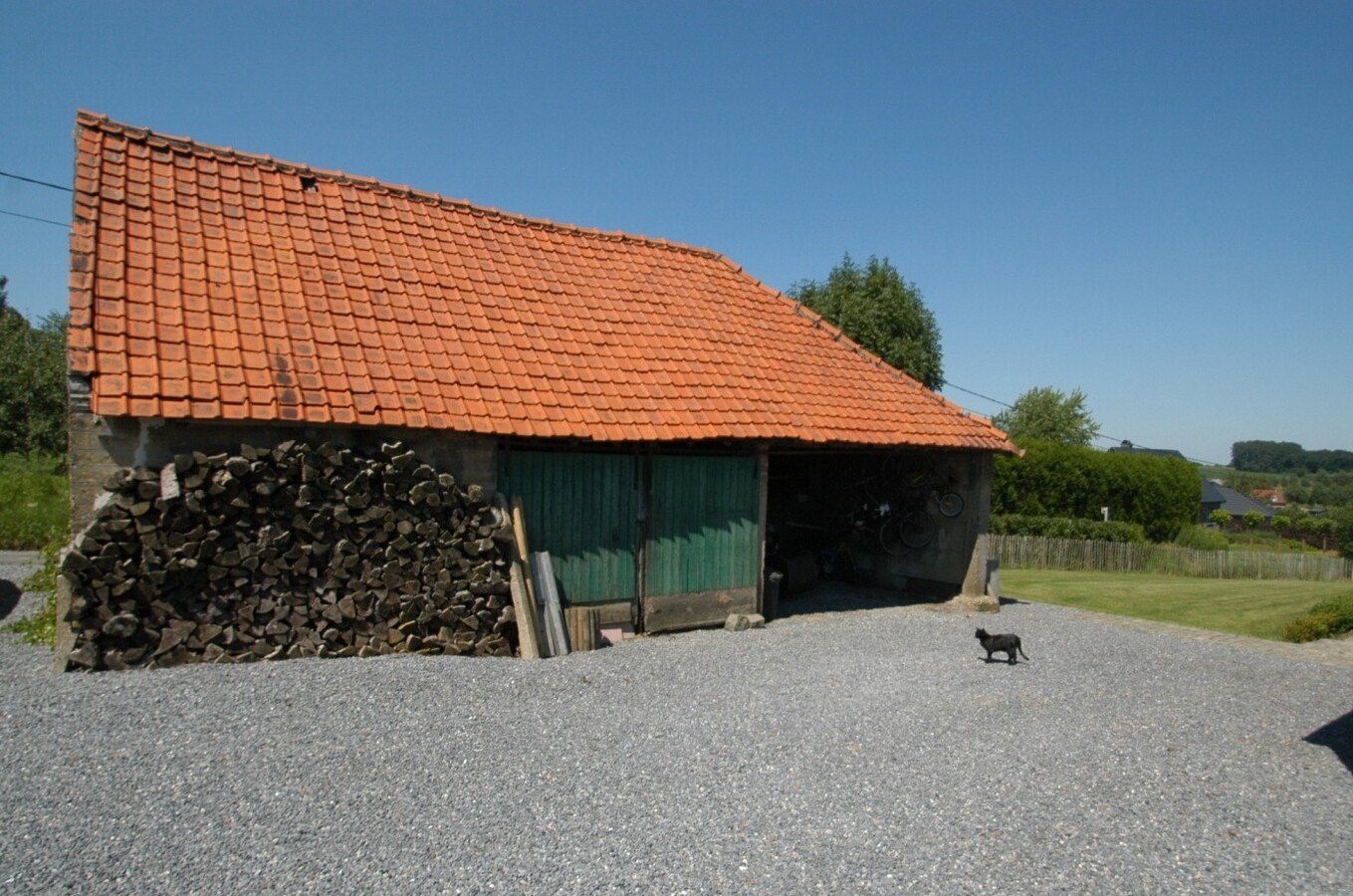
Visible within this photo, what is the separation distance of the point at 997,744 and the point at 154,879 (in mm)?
5106

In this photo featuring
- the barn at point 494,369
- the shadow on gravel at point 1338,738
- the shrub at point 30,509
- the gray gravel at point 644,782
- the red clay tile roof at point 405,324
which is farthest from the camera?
the shrub at point 30,509

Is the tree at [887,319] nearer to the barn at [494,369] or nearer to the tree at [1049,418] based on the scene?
the barn at [494,369]

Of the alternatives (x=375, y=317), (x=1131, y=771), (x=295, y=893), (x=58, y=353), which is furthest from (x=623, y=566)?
(x=58, y=353)

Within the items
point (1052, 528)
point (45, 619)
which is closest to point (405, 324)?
point (45, 619)

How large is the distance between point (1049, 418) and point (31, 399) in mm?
48308

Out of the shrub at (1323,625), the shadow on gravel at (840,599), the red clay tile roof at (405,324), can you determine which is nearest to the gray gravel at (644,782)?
the red clay tile roof at (405,324)

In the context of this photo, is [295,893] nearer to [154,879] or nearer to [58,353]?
[154,879]

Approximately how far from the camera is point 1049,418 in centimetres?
5184

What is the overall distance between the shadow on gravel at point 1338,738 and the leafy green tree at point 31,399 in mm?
32933

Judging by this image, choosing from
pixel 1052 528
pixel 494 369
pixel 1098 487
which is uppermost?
pixel 494 369

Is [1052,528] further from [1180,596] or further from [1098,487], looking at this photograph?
[1180,596]

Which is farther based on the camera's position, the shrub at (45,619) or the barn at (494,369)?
the shrub at (45,619)

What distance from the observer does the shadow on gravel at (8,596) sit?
10.0m

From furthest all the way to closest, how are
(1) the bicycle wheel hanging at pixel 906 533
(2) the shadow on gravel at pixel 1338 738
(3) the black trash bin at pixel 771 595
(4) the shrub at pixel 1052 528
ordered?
(4) the shrub at pixel 1052 528
(1) the bicycle wheel hanging at pixel 906 533
(3) the black trash bin at pixel 771 595
(2) the shadow on gravel at pixel 1338 738
